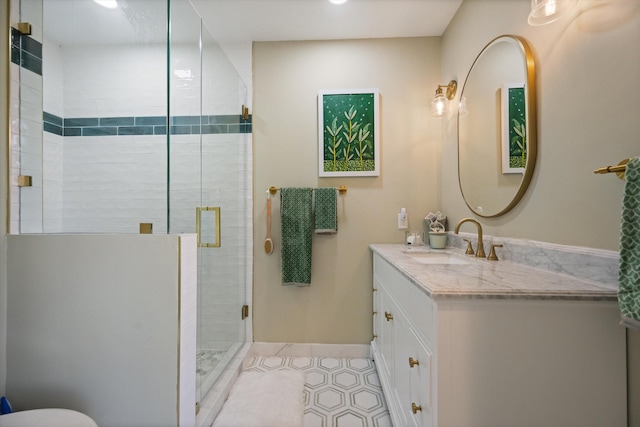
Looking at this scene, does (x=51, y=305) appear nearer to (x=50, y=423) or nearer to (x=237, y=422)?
(x=50, y=423)

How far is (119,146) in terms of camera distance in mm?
1272

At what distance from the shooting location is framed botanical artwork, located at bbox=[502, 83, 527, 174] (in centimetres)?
119

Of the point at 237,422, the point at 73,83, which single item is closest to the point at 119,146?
the point at 73,83

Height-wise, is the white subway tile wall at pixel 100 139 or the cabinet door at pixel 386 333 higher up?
the white subway tile wall at pixel 100 139

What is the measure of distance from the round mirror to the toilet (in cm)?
183

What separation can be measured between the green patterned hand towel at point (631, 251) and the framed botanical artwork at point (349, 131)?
1504 mm

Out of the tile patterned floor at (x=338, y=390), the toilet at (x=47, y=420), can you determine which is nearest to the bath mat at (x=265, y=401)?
the tile patterned floor at (x=338, y=390)

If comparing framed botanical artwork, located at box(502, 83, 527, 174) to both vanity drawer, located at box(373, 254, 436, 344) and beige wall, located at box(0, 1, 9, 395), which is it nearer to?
vanity drawer, located at box(373, 254, 436, 344)

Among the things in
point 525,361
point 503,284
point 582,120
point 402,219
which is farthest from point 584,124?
point 402,219

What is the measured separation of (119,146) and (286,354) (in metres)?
1.80

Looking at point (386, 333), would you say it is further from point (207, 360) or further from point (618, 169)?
point (618, 169)

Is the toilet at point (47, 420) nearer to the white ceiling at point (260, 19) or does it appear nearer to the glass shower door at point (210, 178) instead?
the glass shower door at point (210, 178)

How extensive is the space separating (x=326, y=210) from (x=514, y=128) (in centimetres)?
122

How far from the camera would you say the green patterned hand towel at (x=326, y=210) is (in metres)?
2.03
